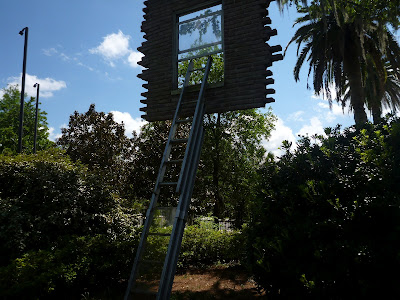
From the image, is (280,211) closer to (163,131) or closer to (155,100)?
(155,100)

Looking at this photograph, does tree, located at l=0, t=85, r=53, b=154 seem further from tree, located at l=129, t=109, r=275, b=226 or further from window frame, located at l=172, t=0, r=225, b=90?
window frame, located at l=172, t=0, r=225, b=90

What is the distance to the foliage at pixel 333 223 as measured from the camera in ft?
11.4

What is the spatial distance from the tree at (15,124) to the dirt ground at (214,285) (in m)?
30.2

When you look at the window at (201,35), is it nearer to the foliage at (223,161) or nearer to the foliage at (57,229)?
the foliage at (57,229)

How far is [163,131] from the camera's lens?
23.0 m

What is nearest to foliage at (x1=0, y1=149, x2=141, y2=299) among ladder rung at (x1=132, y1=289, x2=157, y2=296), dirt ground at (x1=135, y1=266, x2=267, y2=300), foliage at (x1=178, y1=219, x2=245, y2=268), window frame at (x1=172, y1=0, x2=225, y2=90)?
dirt ground at (x1=135, y1=266, x2=267, y2=300)

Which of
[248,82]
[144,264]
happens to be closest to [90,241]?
[144,264]

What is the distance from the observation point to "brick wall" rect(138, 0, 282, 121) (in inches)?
280

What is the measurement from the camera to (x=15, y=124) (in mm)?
36188

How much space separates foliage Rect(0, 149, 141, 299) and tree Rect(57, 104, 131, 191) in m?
14.7

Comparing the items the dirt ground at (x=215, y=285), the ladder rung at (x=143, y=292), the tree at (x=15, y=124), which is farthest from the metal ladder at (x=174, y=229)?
the tree at (x=15, y=124)

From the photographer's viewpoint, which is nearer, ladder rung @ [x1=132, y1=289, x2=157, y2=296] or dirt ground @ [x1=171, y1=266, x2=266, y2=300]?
ladder rung @ [x1=132, y1=289, x2=157, y2=296]

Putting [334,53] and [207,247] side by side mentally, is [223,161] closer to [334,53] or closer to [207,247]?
[334,53]

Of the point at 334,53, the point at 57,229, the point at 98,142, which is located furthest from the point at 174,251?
the point at 98,142
